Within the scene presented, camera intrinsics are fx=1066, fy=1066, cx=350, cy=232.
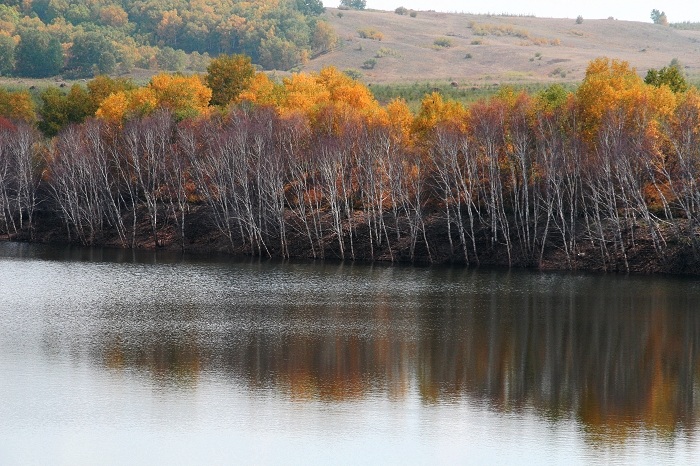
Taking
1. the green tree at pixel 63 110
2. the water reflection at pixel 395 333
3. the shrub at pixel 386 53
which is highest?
the shrub at pixel 386 53

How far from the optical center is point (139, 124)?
8631 cm

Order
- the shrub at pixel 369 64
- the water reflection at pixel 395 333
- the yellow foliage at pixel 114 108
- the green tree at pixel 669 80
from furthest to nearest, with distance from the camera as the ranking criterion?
the shrub at pixel 369 64 → the yellow foliage at pixel 114 108 → the green tree at pixel 669 80 → the water reflection at pixel 395 333

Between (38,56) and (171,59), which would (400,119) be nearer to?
(38,56)

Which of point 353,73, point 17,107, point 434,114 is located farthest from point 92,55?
point 434,114

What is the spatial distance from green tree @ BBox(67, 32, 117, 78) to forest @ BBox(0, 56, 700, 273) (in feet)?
289

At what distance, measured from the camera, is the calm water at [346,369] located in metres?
31.4

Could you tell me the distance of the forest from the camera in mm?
70125

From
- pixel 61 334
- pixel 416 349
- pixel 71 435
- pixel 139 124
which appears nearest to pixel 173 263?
pixel 139 124

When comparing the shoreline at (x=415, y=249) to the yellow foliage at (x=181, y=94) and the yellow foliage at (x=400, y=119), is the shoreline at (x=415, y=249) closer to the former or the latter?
the yellow foliage at (x=400, y=119)

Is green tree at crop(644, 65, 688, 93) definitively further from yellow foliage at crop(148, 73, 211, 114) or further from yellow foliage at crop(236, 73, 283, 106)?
yellow foliage at crop(148, 73, 211, 114)

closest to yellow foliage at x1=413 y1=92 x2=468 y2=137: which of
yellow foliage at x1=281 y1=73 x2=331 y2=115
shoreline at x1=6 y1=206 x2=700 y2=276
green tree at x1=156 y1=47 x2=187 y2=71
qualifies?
shoreline at x1=6 y1=206 x2=700 y2=276

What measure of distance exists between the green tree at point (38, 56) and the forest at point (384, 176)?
80.2 m

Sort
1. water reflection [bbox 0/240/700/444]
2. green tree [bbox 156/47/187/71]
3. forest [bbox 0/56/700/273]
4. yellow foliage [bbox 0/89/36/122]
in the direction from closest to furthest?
water reflection [bbox 0/240/700/444] → forest [bbox 0/56/700/273] → yellow foliage [bbox 0/89/36/122] → green tree [bbox 156/47/187/71]

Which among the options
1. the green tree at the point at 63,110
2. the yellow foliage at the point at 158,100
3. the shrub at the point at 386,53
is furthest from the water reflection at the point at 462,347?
the shrub at the point at 386,53
